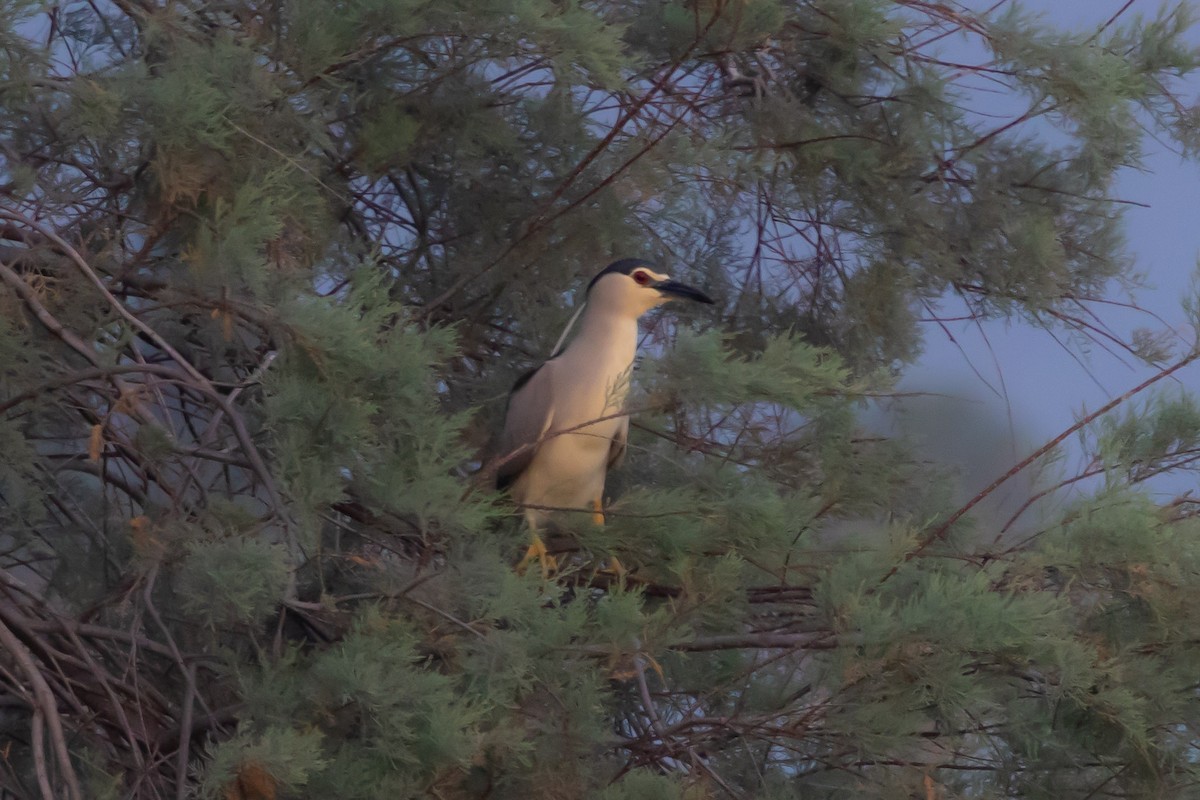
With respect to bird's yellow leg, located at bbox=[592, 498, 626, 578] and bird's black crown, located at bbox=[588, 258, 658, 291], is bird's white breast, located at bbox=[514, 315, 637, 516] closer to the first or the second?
bird's black crown, located at bbox=[588, 258, 658, 291]

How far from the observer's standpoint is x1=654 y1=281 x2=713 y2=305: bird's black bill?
2.73 m

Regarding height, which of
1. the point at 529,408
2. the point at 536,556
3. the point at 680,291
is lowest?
the point at 536,556

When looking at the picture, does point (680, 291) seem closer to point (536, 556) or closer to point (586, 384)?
point (586, 384)

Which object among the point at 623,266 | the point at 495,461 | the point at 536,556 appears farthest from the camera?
the point at 623,266

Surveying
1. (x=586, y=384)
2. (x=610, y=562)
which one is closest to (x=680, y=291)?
(x=586, y=384)

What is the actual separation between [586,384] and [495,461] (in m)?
0.62

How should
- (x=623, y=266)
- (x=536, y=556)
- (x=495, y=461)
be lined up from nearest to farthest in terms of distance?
1. (x=495, y=461)
2. (x=536, y=556)
3. (x=623, y=266)

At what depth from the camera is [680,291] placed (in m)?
2.75

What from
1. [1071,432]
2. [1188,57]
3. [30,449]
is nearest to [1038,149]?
[1188,57]

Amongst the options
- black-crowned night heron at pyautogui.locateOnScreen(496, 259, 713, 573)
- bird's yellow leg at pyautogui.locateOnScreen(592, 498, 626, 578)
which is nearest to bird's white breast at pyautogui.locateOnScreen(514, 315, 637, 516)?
black-crowned night heron at pyautogui.locateOnScreen(496, 259, 713, 573)

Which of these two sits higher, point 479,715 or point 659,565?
point 659,565

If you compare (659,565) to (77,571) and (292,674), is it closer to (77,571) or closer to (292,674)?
(292,674)

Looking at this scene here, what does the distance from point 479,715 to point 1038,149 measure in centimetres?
162

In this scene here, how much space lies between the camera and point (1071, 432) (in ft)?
6.23
